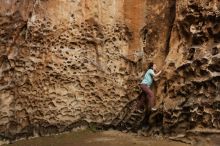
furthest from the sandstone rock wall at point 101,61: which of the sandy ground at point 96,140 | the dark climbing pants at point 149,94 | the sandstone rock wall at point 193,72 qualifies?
the sandy ground at point 96,140

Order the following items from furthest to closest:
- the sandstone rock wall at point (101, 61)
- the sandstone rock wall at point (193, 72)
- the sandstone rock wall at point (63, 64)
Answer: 1. the sandstone rock wall at point (63, 64)
2. the sandstone rock wall at point (101, 61)
3. the sandstone rock wall at point (193, 72)

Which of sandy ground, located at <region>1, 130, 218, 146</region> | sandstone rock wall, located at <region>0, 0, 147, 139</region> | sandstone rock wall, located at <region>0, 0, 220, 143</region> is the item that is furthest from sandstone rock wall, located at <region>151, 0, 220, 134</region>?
sandstone rock wall, located at <region>0, 0, 147, 139</region>

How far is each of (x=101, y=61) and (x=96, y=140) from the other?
Result: 1.84m

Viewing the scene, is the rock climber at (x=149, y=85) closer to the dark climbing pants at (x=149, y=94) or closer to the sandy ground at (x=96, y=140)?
the dark climbing pants at (x=149, y=94)

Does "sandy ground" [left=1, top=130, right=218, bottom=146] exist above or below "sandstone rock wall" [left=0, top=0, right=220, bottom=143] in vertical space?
below

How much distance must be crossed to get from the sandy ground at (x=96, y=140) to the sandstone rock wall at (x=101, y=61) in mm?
282

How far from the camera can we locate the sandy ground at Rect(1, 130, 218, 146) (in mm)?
9930

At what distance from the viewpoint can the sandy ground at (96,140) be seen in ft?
32.6

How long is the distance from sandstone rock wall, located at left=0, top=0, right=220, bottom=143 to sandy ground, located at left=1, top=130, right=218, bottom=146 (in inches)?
11.1

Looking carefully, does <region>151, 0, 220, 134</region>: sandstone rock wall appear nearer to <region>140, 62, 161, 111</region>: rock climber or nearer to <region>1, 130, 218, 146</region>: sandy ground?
<region>140, 62, 161, 111</region>: rock climber

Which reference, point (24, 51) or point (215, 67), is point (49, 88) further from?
point (215, 67)

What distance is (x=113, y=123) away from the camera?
1120cm

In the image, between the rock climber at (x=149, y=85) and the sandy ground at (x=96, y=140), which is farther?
the rock climber at (x=149, y=85)

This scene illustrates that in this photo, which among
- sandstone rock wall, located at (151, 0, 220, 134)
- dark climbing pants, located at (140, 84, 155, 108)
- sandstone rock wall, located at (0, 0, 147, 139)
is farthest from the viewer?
dark climbing pants, located at (140, 84, 155, 108)
